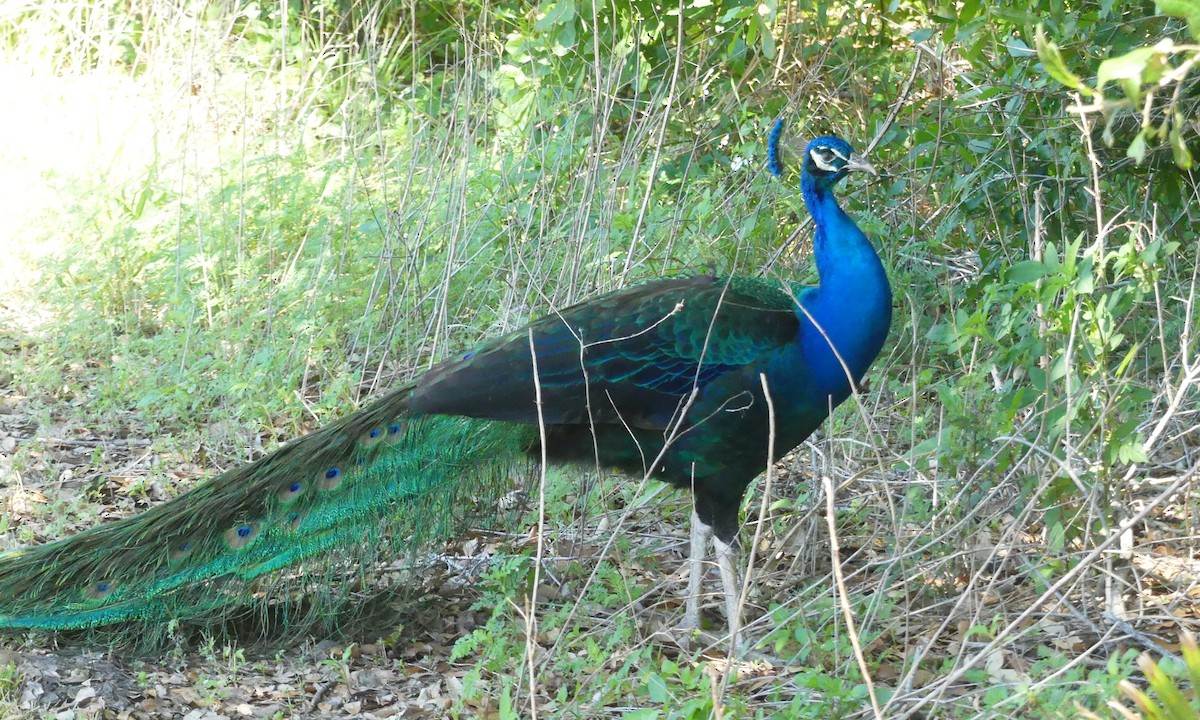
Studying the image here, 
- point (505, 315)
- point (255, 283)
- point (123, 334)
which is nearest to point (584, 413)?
point (505, 315)

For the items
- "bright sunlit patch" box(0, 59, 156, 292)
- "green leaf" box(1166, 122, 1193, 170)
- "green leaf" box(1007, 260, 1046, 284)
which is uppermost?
"green leaf" box(1166, 122, 1193, 170)

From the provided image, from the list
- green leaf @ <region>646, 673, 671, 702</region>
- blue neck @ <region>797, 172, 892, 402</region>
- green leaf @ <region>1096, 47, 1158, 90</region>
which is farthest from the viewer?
blue neck @ <region>797, 172, 892, 402</region>

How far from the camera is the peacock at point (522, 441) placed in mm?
3389

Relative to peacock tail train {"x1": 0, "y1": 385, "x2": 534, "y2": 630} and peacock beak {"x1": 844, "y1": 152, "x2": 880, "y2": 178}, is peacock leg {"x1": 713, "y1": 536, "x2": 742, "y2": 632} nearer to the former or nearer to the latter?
peacock tail train {"x1": 0, "y1": 385, "x2": 534, "y2": 630}

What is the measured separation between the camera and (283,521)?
353 cm

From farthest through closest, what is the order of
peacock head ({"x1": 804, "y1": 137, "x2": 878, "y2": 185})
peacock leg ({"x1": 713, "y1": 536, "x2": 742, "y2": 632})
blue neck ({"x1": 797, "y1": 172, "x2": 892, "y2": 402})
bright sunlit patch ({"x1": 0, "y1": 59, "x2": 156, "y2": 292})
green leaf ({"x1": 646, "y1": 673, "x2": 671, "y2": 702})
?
bright sunlit patch ({"x1": 0, "y1": 59, "x2": 156, "y2": 292})
peacock head ({"x1": 804, "y1": 137, "x2": 878, "y2": 185})
peacock leg ({"x1": 713, "y1": 536, "x2": 742, "y2": 632})
blue neck ({"x1": 797, "y1": 172, "x2": 892, "y2": 402})
green leaf ({"x1": 646, "y1": 673, "x2": 671, "y2": 702})

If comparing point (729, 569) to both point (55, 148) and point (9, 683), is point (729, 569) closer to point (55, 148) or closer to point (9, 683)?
point (9, 683)

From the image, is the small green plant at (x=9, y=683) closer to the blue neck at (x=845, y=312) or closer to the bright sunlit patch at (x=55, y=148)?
the blue neck at (x=845, y=312)

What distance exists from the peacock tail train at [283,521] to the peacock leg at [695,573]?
541 mm

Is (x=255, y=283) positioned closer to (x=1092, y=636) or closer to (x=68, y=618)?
(x=68, y=618)

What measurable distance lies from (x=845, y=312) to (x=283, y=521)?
1.67m

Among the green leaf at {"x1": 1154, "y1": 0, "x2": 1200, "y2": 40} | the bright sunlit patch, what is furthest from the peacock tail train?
the bright sunlit patch

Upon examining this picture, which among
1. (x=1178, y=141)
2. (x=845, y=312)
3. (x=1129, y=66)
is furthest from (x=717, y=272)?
(x=1129, y=66)

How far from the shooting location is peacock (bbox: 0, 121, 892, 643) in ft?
11.1
